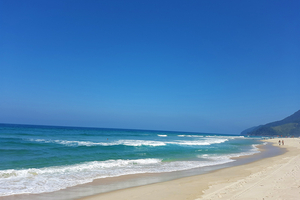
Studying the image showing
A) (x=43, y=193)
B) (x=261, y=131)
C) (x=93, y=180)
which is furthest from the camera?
(x=261, y=131)

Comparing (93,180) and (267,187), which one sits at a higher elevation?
(267,187)

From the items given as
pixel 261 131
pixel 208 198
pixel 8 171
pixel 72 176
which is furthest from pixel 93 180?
pixel 261 131

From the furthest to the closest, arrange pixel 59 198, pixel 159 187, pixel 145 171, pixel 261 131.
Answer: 1. pixel 261 131
2. pixel 145 171
3. pixel 159 187
4. pixel 59 198

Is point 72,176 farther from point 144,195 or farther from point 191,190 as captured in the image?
point 191,190

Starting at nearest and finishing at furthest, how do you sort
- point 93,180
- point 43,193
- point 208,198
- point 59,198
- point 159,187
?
point 208,198 < point 59,198 < point 43,193 < point 159,187 < point 93,180

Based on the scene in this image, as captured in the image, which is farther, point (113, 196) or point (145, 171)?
point (145, 171)

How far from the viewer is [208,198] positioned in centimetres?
582

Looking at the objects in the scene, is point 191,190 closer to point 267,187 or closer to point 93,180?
point 267,187

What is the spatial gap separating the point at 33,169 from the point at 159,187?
707 centimetres

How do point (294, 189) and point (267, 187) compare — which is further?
point (267, 187)

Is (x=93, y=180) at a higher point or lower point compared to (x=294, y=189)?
lower

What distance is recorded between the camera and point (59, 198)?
21.0ft

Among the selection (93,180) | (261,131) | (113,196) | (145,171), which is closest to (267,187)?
(113,196)

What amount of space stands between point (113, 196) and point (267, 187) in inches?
221
